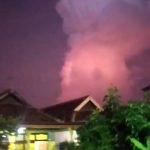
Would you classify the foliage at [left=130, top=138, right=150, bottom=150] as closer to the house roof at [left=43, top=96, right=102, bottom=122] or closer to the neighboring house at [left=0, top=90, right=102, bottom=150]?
the neighboring house at [left=0, top=90, right=102, bottom=150]

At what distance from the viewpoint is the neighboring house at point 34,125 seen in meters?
25.1

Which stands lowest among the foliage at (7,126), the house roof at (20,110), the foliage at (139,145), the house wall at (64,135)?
the foliage at (139,145)

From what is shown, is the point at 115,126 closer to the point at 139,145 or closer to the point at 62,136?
the point at 139,145

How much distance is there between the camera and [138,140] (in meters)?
12.0

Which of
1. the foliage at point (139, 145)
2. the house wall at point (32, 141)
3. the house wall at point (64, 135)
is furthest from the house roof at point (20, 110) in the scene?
the foliage at point (139, 145)

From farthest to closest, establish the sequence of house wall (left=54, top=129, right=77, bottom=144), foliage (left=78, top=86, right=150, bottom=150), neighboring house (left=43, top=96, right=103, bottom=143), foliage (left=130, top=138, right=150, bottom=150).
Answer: neighboring house (left=43, top=96, right=103, bottom=143) → house wall (left=54, top=129, right=77, bottom=144) → foliage (left=78, top=86, right=150, bottom=150) → foliage (left=130, top=138, right=150, bottom=150)

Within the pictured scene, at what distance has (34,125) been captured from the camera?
24719mm

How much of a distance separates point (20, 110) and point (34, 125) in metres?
2.64

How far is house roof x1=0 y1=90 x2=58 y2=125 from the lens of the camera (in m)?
25.1

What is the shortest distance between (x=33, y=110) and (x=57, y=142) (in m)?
2.28

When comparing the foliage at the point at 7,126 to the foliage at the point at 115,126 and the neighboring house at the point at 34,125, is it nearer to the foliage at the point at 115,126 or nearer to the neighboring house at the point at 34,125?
the neighboring house at the point at 34,125

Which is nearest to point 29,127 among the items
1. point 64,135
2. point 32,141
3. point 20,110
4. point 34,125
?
point 34,125

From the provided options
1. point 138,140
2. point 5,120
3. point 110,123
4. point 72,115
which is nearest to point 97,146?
point 110,123

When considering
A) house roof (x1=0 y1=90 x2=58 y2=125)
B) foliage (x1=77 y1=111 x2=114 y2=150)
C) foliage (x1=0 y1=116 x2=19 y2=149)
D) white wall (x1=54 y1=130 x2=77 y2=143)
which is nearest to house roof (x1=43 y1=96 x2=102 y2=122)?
white wall (x1=54 y1=130 x2=77 y2=143)
